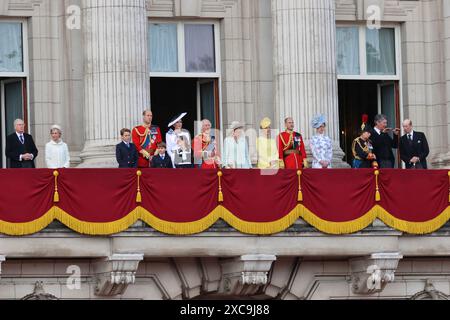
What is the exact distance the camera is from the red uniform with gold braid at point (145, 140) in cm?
5912

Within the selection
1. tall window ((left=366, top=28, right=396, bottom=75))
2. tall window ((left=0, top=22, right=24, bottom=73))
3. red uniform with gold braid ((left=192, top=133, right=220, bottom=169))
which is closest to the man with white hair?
red uniform with gold braid ((left=192, top=133, right=220, bottom=169))

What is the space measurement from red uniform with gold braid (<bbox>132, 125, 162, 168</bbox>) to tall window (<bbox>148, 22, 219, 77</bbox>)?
17.5ft

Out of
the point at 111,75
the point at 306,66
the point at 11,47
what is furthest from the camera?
the point at 11,47

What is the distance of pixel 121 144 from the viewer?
192 ft

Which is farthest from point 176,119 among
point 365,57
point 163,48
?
point 365,57

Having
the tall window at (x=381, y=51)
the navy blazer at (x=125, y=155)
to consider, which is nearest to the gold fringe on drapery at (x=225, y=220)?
the navy blazer at (x=125, y=155)

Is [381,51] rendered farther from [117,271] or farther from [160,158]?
[117,271]

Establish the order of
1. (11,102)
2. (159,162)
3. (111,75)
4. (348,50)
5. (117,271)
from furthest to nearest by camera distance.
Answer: (348,50)
(11,102)
(111,75)
(159,162)
(117,271)

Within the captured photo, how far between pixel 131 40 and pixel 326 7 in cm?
584

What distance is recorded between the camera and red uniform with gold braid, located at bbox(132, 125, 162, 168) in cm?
5912

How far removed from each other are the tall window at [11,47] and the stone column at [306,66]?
7170mm

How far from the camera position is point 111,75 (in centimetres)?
6112

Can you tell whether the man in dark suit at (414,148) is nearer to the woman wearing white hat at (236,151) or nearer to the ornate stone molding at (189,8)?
the woman wearing white hat at (236,151)

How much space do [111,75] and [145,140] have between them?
8.73 ft
